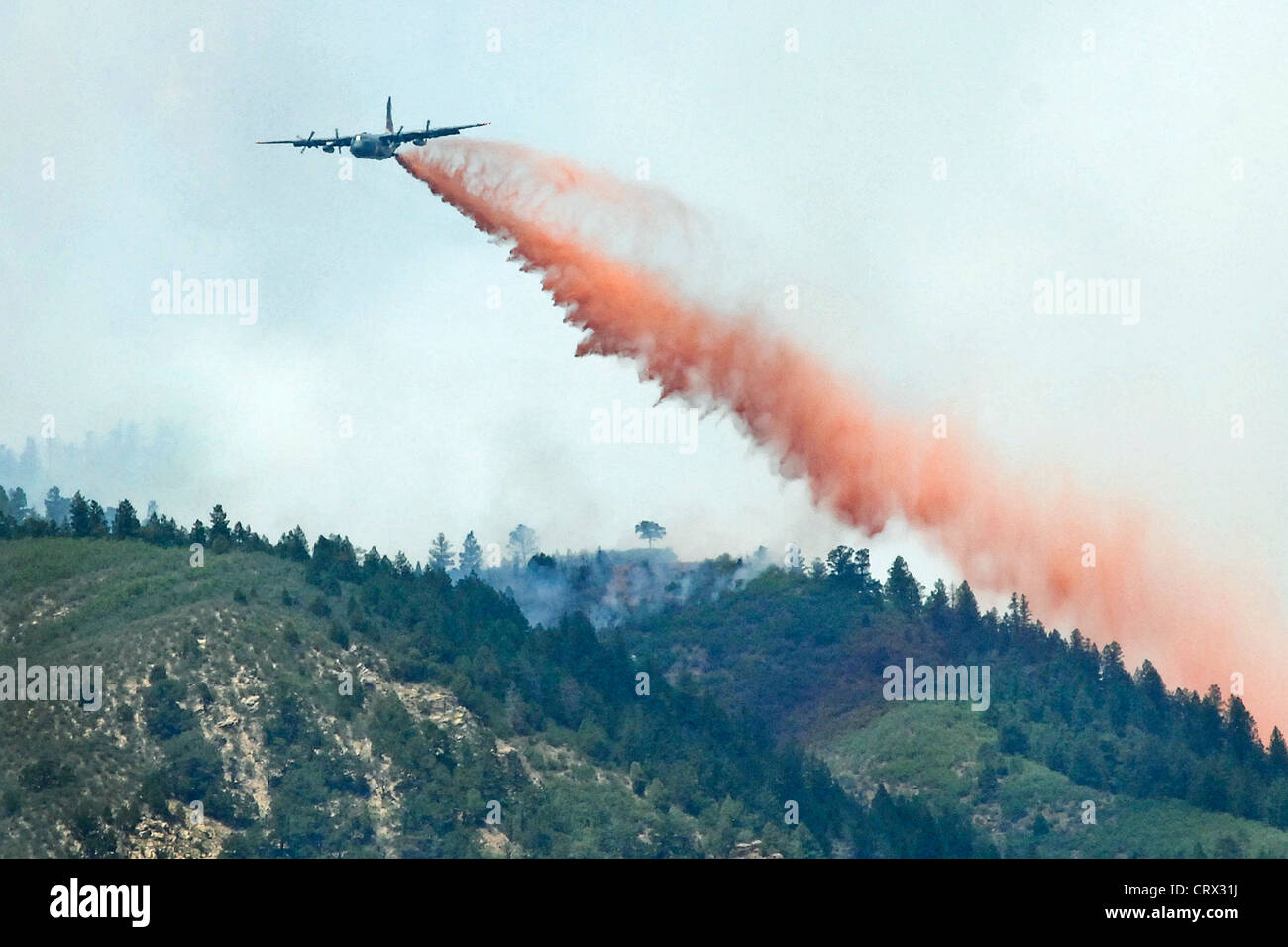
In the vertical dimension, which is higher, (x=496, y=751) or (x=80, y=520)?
(x=80, y=520)

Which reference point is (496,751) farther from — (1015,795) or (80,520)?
(80,520)

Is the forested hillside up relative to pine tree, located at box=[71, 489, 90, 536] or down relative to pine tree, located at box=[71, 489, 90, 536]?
down

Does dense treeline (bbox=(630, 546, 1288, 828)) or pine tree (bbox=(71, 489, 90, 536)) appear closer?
dense treeline (bbox=(630, 546, 1288, 828))

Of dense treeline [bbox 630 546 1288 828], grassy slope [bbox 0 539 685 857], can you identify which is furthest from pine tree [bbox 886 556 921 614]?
grassy slope [bbox 0 539 685 857]

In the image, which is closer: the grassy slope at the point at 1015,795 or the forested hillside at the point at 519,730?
the forested hillside at the point at 519,730

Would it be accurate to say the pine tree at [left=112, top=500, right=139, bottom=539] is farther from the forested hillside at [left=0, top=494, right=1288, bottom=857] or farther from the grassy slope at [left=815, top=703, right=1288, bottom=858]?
the grassy slope at [left=815, top=703, right=1288, bottom=858]

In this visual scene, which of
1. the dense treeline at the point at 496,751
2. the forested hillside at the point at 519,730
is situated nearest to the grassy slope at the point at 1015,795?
the forested hillside at the point at 519,730

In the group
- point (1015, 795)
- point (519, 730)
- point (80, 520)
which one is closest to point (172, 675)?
point (519, 730)

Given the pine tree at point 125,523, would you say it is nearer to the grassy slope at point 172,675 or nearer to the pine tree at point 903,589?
the grassy slope at point 172,675

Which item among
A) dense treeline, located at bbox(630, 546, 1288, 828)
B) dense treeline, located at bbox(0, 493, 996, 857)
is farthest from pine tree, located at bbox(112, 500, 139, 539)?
dense treeline, located at bbox(630, 546, 1288, 828)

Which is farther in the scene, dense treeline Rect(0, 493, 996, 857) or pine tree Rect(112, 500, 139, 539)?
pine tree Rect(112, 500, 139, 539)

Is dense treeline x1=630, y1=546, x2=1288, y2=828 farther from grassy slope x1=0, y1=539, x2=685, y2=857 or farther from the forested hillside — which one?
grassy slope x1=0, y1=539, x2=685, y2=857

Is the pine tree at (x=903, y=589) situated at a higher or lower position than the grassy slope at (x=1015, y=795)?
higher

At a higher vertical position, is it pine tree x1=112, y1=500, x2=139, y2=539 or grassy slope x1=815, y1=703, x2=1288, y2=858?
pine tree x1=112, y1=500, x2=139, y2=539
